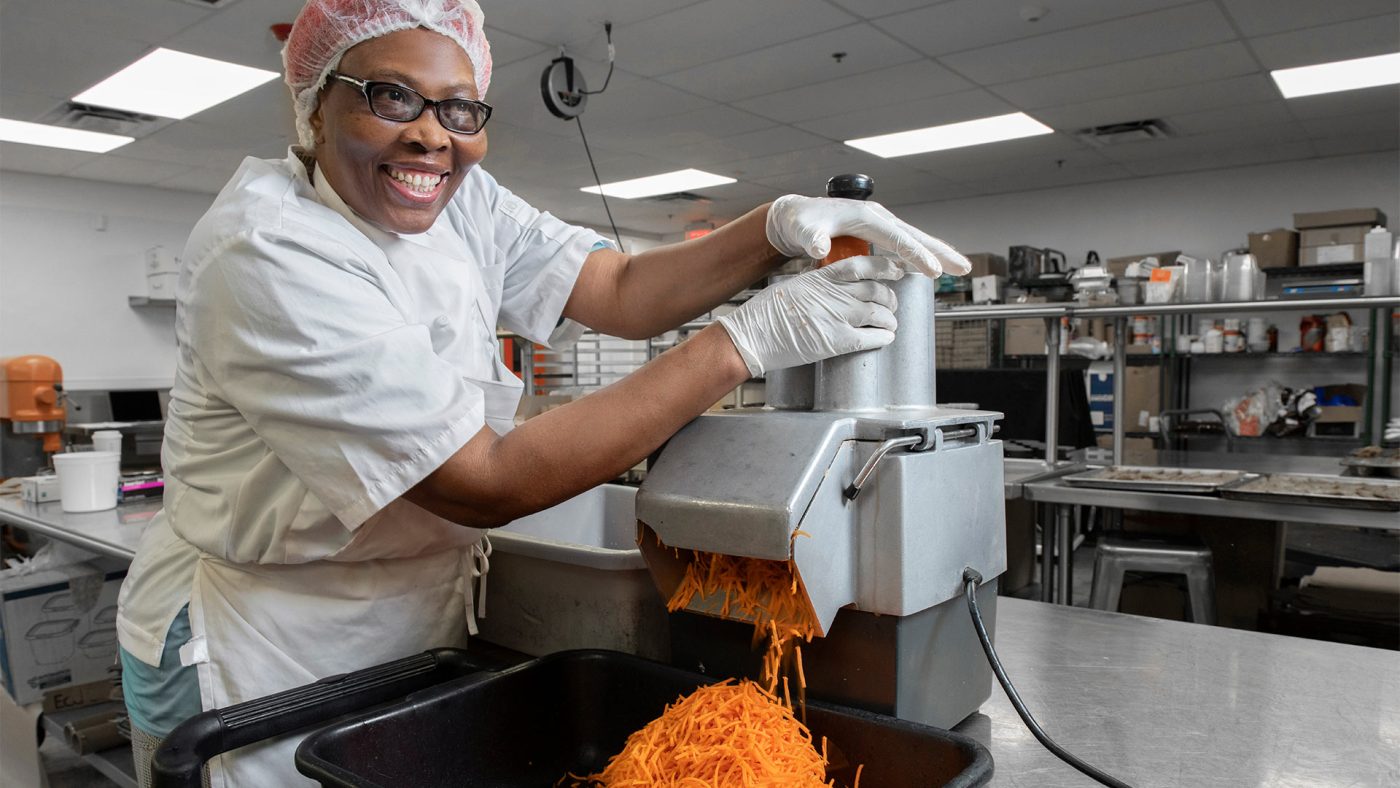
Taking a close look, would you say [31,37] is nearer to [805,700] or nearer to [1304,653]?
[805,700]

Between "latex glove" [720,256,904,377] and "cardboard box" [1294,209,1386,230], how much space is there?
6.89 metres

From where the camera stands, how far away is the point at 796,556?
76 centimetres

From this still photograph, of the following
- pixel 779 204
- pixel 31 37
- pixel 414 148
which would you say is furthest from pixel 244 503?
pixel 31 37

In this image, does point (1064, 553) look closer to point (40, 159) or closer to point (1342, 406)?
point (1342, 406)

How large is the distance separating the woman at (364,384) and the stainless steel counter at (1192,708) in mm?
464

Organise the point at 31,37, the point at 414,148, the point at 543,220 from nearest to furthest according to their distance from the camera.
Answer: the point at 414,148
the point at 543,220
the point at 31,37

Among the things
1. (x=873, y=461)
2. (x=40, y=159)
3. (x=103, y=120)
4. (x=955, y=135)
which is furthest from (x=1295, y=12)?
A: (x=40, y=159)

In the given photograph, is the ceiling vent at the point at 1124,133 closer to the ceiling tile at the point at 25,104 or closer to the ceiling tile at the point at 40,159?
the ceiling tile at the point at 25,104

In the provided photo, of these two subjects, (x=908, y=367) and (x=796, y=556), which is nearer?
(x=796, y=556)

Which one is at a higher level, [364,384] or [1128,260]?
[1128,260]

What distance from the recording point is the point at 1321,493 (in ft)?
7.54

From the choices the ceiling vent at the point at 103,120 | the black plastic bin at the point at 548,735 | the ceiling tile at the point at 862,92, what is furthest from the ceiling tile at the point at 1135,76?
the ceiling vent at the point at 103,120

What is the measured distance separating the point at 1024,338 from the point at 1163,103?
8.14 ft

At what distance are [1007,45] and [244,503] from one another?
14.0 feet
